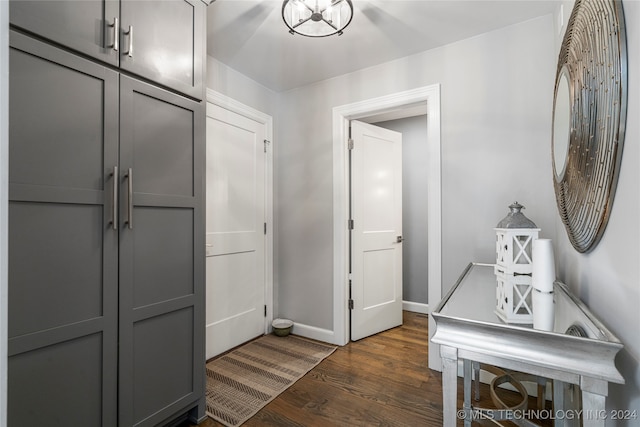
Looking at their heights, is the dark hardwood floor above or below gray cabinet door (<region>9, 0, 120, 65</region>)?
below

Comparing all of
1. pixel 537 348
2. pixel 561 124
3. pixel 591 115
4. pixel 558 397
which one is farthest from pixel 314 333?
pixel 591 115

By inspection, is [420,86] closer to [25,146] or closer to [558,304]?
[558,304]

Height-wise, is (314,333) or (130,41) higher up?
(130,41)

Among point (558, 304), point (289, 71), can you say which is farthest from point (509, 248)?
point (289, 71)

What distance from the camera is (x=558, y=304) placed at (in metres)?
1.08

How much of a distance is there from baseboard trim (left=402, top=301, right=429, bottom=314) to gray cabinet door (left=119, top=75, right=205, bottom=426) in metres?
2.68

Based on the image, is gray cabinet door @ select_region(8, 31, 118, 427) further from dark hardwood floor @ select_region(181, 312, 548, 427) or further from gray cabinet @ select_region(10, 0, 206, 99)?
dark hardwood floor @ select_region(181, 312, 548, 427)

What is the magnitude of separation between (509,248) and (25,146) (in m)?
1.85

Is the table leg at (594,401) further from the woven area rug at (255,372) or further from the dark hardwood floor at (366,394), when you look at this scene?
the woven area rug at (255,372)

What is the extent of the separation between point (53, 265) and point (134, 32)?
106 cm

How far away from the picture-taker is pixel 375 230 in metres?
3.02

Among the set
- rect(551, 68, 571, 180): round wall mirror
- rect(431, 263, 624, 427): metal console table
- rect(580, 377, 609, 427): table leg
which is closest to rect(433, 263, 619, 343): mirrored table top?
rect(431, 263, 624, 427): metal console table

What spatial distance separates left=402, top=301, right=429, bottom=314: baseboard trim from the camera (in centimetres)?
363

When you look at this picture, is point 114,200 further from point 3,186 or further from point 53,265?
point 3,186
